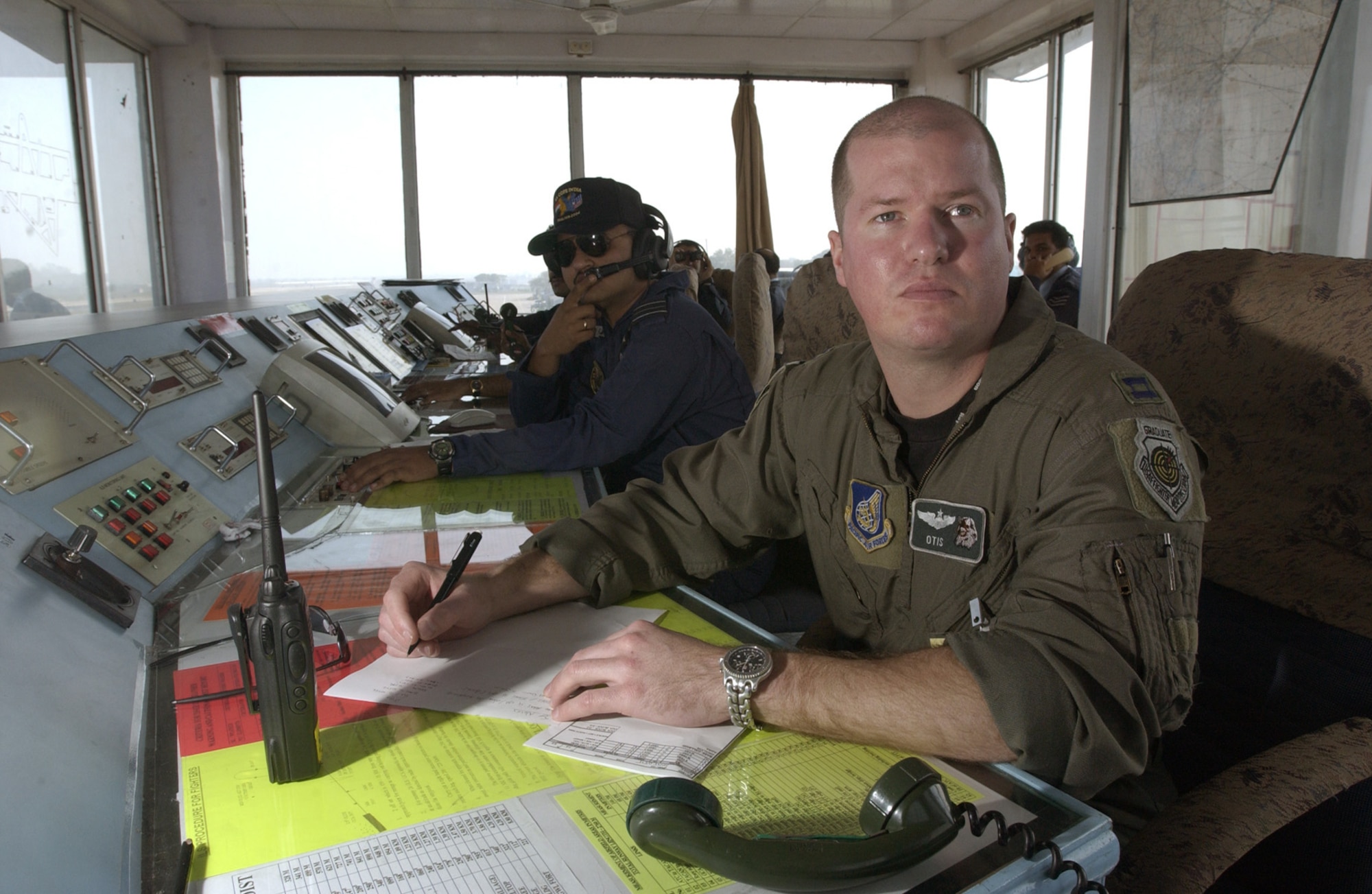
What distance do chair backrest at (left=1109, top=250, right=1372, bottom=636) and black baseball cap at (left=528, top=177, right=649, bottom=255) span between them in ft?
3.99

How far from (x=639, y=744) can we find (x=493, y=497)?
0.89 meters

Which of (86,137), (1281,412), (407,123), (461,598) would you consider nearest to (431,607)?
(461,598)

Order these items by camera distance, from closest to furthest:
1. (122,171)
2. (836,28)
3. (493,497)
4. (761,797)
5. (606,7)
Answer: (761,797), (493,497), (606,7), (122,171), (836,28)

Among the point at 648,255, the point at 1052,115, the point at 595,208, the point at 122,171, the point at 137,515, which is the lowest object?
the point at 137,515

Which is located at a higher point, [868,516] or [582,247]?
[582,247]

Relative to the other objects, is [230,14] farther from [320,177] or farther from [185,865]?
[185,865]

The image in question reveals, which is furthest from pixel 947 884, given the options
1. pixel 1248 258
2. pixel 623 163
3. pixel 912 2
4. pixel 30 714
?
pixel 623 163

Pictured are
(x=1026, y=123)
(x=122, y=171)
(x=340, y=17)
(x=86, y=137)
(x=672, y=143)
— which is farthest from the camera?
(x=672, y=143)

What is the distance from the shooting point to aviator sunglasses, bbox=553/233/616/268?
2025 mm

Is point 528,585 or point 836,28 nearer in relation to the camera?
point 528,585

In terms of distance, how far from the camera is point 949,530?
956 mm

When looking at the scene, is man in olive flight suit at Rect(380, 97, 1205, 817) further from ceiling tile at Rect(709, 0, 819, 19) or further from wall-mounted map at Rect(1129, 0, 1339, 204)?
ceiling tile at Rect(709, 0, 819, 19)

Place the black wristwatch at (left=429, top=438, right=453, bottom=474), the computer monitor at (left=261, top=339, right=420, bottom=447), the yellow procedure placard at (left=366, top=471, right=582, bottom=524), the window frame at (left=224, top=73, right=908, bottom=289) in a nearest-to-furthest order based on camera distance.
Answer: the yellow procedure placard at (left=366, top=471, right=582, bottom=524)
the black wristwatch at (left=429, top=438, right=453, bottom=474)
the computer monitor at (left=261, top=339, right=420, bottom=447)
the window frame at (left=224, top=73, right=908, bottom=289)

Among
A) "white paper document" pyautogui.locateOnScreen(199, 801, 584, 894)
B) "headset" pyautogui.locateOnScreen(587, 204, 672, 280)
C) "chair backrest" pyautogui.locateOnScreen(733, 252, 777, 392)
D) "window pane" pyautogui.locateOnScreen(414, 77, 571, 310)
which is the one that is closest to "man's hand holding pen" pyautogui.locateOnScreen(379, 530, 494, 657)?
"white paper document" pyautogui.locateOnScreen(199, 801, 584, 894)
